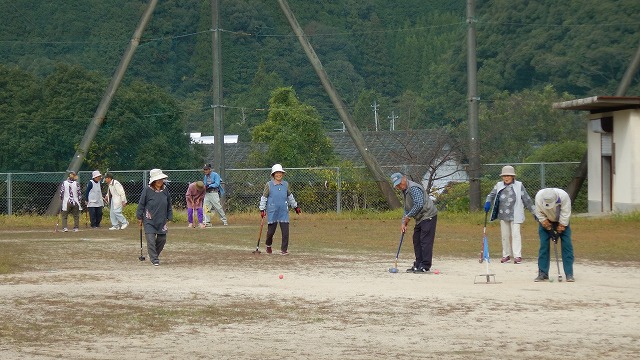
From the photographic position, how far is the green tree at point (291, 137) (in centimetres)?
5434

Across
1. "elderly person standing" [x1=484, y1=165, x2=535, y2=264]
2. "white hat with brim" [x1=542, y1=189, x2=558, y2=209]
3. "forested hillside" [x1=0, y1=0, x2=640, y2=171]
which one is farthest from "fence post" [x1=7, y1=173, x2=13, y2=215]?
"white hat with brim" [x1=542, y1=189, x2=558, y2=209]

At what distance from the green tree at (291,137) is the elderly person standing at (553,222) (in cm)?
3722

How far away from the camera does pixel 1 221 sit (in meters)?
36.7

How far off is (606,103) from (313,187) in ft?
38.3

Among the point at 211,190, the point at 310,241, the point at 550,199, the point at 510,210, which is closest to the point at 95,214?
the point at 211,190

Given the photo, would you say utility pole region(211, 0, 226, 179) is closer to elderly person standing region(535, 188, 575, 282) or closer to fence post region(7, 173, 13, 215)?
fence post region(7, 173, 13, 215)

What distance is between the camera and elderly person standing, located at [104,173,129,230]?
3178 centimetres

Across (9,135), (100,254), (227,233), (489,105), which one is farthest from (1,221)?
(489,105)

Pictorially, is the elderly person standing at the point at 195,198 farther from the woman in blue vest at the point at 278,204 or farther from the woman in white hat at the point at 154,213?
the woman in white hat at the point at 154,213

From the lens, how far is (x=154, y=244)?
65.5 ft

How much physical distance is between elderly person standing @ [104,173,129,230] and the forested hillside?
2214cm

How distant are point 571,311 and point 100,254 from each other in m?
11.7

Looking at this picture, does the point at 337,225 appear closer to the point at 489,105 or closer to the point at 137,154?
the point at 137,154

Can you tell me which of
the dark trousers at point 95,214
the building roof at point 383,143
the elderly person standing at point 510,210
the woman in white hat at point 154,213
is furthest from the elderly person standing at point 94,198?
the building roof at point 383,143
